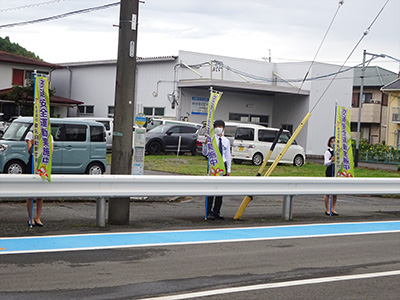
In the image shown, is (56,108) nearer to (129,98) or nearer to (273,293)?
(129,98)

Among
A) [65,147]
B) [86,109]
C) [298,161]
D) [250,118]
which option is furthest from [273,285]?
[86,109]

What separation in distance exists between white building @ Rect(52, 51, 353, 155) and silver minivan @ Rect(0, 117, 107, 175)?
18913 millimetres

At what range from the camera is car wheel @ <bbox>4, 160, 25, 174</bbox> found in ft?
57.3

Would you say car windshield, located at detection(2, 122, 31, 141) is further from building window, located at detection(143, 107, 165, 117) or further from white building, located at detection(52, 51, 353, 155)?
building window, located at detection(143, 107, 165, 117)

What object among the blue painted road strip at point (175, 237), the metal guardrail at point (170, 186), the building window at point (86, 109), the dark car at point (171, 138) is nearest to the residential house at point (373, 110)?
the building window at point (86, 109)

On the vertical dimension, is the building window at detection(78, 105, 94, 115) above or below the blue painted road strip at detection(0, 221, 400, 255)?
above

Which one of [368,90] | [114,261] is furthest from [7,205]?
[368,90]

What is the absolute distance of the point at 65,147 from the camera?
18297mm

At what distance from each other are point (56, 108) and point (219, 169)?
112 feet

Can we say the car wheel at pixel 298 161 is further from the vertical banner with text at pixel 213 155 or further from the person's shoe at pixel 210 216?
the person's shoe at pixel 210 216

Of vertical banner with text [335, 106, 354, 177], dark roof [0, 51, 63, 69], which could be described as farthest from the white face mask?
dark roof [0, 51, 63, 69]

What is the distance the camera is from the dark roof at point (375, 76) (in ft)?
197

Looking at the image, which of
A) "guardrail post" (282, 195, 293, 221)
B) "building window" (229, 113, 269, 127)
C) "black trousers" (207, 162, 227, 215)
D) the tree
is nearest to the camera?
"black trousers" (207, 162, 227, 215)

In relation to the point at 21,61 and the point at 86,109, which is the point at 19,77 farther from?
the point at 86,109
